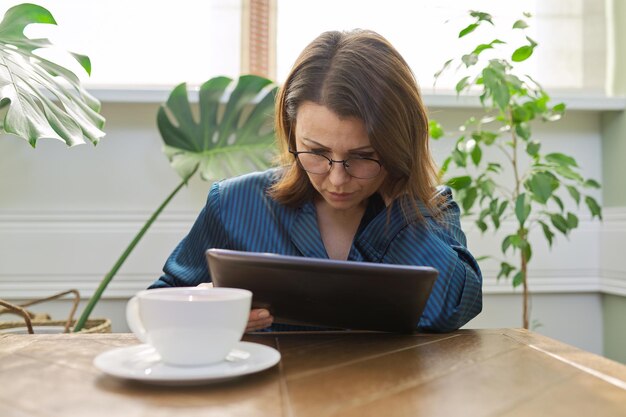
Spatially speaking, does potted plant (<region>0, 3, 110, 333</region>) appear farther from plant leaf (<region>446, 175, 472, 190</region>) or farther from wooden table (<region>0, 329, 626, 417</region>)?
plant leaf (<region>446, 175, 472, 190</region>)

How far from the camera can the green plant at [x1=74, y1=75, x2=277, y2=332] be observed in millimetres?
2098

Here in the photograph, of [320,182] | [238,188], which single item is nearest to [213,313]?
[320,182]

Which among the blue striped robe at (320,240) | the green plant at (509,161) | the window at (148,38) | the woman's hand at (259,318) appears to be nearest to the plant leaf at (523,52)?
the green plant at (509,161)

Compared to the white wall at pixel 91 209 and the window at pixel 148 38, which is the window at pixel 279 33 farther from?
the white wall at pixel 91 209

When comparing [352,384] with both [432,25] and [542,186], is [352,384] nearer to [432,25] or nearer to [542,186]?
[542,186]

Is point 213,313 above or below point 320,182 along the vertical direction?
below

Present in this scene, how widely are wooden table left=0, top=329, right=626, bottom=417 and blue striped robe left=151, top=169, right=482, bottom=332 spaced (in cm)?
33

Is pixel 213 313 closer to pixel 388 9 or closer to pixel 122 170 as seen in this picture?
pixel 122 170

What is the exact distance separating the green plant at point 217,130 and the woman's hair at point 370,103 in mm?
718

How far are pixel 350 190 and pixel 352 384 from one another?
25.8 inches

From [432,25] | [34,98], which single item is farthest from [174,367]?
[432,25]

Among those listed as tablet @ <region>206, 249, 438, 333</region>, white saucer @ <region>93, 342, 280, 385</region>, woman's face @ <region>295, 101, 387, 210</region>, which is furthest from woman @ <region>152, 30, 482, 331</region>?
white saucer @ <region>93, 342, 280, 385</region>

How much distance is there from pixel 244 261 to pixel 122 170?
1.58 meters

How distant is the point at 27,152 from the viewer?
2.27 meters
